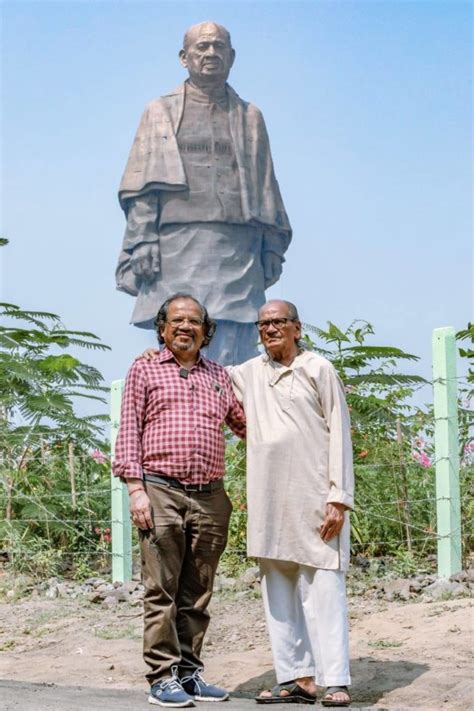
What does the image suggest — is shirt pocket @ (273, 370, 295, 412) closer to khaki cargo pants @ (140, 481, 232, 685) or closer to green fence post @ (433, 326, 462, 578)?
khaki cargo pants @ (140, 481, 232, 685)

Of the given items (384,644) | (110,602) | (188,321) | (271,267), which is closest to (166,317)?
(188,321)

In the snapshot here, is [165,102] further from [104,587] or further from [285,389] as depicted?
[285,389]

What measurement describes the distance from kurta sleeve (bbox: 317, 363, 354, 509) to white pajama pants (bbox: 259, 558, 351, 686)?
10.9 inches

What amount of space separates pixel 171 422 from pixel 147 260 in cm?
1028

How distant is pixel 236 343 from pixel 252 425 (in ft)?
33.3

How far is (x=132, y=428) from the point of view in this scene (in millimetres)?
4414

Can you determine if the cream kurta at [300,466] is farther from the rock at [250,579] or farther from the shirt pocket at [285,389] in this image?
the rock at [250,579]

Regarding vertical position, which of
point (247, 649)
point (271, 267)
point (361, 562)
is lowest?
point (247, 649)

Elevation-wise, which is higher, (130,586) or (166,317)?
(166,317)

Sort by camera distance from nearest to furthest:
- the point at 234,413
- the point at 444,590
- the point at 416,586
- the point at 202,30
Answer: the point at 234,413 → the point at 444,590 → the point at 416,586 → the point at 202,30

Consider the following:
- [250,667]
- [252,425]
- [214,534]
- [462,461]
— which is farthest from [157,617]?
[462,461]

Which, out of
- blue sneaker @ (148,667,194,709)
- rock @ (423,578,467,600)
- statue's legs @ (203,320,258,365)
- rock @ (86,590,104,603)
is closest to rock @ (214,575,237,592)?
rock @ (86,590,104,603)

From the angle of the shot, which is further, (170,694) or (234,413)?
(234,413)

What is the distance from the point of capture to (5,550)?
8.16 m
